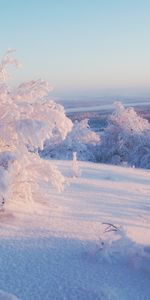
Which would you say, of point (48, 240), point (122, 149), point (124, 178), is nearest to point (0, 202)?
point (48, 240)

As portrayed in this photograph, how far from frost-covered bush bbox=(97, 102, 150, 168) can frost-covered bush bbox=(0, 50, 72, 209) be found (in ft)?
76.9

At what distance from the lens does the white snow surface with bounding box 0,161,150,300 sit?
166 inches

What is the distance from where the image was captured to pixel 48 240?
5.23m

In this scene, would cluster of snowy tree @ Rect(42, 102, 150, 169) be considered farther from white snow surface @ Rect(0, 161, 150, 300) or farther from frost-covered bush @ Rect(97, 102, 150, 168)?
white snow surface @ Rect(0, 161, 150, 300)

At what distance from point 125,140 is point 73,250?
2610 centimetres

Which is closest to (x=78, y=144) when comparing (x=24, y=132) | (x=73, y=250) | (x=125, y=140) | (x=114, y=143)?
(x=114, y=143)

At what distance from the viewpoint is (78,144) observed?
31.3m

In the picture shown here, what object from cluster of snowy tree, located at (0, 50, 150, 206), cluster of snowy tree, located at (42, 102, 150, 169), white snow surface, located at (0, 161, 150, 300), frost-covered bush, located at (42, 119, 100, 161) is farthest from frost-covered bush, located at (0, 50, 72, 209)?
frost-covered bush, located at (42, 119, 100, 161)

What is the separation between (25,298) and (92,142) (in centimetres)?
2808

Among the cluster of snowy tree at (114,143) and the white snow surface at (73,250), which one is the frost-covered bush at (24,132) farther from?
the cluster of snowy tree at (114,143)

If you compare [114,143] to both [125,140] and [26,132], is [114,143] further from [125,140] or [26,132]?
[26,132]

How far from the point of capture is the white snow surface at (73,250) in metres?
4.23

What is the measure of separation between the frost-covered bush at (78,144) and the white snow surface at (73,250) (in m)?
23.6

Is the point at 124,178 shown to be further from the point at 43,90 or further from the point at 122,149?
the point at 122,149
